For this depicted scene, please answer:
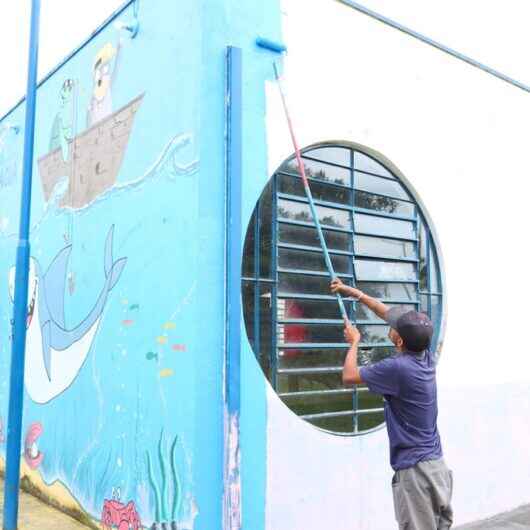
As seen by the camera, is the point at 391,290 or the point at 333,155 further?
the point at 391,290

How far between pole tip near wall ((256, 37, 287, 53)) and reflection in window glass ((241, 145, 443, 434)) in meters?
0.76

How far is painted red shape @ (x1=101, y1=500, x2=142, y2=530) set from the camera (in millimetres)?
4398

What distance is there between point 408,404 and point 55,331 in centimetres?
378

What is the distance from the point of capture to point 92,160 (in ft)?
18.1

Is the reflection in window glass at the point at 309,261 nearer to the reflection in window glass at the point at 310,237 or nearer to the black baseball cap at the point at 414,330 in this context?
the reflection in window glass at the point at 310,237

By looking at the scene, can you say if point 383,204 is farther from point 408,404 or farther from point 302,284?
point 408,404

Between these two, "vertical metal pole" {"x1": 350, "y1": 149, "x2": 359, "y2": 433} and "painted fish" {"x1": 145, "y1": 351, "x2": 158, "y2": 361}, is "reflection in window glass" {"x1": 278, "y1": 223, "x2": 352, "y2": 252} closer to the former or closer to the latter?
"vertical metal pole" {"x1": 350, "y1": 149, "x2": 359, "y2": 433}

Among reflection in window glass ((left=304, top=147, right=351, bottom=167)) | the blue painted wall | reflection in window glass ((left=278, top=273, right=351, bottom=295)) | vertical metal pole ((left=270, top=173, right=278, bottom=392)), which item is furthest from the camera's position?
reflection in window glass ((left=304, top=147, right=351, bottom=167))

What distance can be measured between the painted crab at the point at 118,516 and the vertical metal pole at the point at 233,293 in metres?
0.81

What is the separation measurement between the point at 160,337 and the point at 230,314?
584 millimetres

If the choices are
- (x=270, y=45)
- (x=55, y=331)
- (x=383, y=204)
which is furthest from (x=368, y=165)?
(x=55, y=331)

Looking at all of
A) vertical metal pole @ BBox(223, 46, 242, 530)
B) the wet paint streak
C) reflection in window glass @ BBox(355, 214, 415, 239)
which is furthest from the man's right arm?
reflection in window glass @ BBox(355, 214, 415, 239)

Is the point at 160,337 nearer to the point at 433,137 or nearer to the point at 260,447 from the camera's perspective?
the point at 260,447

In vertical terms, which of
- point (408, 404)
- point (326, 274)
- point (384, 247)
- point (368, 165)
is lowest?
point (408, 404)
